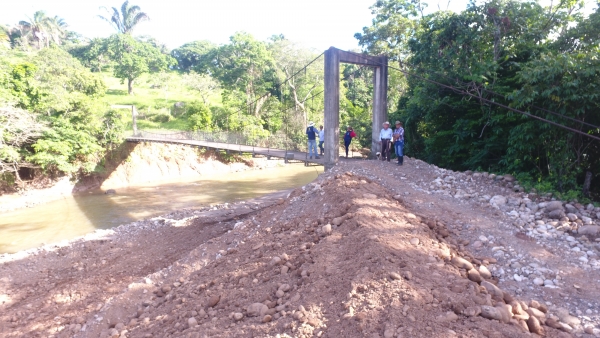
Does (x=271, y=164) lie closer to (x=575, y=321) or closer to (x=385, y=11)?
(x=385, y=11)

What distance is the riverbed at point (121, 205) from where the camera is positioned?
10.2m

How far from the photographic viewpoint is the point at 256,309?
120 inches

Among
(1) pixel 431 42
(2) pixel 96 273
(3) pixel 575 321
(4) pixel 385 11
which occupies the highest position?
(4) pixel 385 11

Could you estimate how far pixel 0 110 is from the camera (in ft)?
38.0

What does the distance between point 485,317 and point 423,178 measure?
14.6ft

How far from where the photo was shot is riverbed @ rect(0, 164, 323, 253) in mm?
10188

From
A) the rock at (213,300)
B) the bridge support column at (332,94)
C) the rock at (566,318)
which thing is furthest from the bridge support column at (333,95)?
the rock at (566,318)

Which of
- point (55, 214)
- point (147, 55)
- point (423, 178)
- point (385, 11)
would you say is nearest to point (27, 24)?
point (147, 55)

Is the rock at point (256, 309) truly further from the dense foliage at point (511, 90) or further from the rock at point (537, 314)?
the dense foliage at point (511, 90)

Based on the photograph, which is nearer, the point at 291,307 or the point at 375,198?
the point at 291,307

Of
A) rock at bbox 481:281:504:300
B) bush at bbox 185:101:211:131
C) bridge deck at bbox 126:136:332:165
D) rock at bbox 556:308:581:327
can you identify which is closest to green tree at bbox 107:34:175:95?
bush at bbox 185:101:211:131

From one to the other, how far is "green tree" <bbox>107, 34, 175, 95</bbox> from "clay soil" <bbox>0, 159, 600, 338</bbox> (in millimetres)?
22540

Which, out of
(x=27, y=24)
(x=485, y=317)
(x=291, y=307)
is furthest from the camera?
(x=27, y=24)

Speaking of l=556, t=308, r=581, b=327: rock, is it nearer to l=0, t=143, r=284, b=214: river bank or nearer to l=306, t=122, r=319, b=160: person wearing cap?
l=306, t=122, r=319, b=160: person wearing cap
